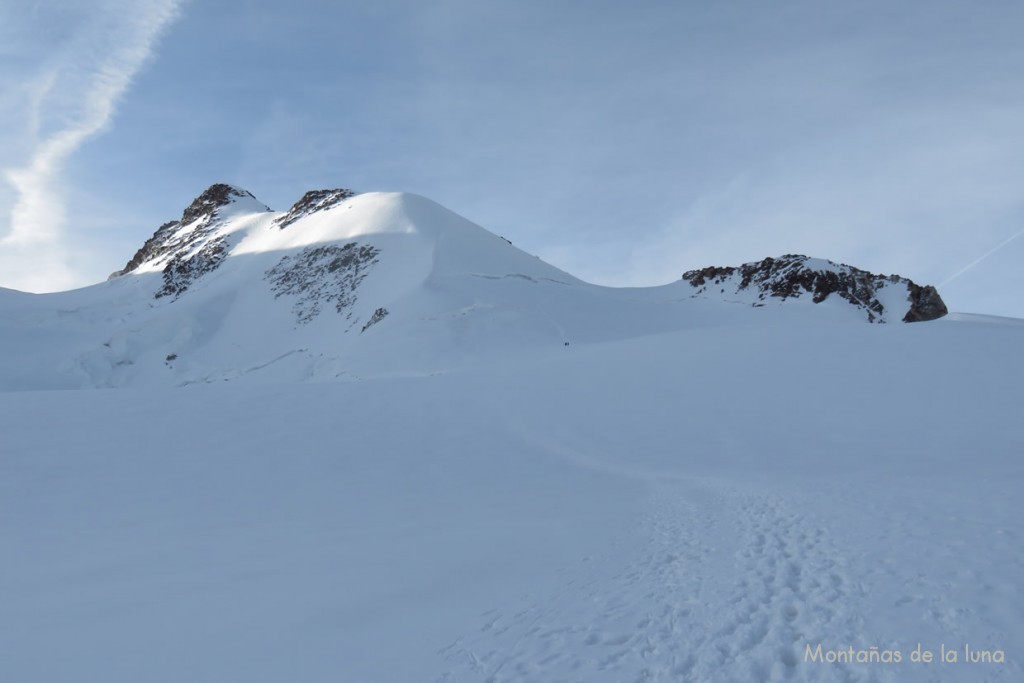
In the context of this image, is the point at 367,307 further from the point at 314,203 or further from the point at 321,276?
the point at 314,203

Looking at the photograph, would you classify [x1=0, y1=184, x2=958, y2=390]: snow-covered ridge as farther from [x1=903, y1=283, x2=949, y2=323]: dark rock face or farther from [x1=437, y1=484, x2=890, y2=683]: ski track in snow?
[x1=437, y1=484, x2=890, y2=683]: ski track in snow

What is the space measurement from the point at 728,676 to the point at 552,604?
2.05 metres

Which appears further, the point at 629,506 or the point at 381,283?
the point at 381,283

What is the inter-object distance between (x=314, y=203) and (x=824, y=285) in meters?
59.2

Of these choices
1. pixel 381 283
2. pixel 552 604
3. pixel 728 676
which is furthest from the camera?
pixel 381 283

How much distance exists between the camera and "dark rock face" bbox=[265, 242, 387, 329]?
48.5 m

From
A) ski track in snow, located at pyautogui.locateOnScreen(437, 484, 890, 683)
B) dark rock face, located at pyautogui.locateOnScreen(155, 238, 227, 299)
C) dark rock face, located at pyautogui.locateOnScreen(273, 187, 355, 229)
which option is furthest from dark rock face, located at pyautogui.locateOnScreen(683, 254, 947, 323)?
dark rock face, located at pyautogui.locateOnScreen(155, 238, 227, 299)

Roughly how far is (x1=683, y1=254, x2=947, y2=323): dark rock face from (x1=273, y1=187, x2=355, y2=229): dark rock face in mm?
45204

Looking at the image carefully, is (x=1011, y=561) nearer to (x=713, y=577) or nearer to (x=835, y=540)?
(x=835, y=540)

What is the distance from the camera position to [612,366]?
2294 centimetres

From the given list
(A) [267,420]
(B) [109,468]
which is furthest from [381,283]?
(B) [109,468]

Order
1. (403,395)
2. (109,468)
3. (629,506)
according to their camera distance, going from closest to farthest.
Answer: (629,506)
(109,468)
(403,395)

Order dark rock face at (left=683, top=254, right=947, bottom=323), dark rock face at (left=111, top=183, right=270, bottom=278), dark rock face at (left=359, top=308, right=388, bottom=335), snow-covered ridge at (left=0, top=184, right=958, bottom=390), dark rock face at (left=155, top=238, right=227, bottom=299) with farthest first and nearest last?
dark rock face at (left=111, top=183, right=270, bottom=278)
dark rock face at (left=155, top=238, right=227, bottom=299)
dark rock face at (left=683, top=254, right=947, bottom=323)
dark rock face at (left=359, top=308, right=388, bottom=335)
snow-covered ridge at (left=0, top=184, right=958, bottom=390)

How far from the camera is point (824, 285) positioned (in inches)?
2063
